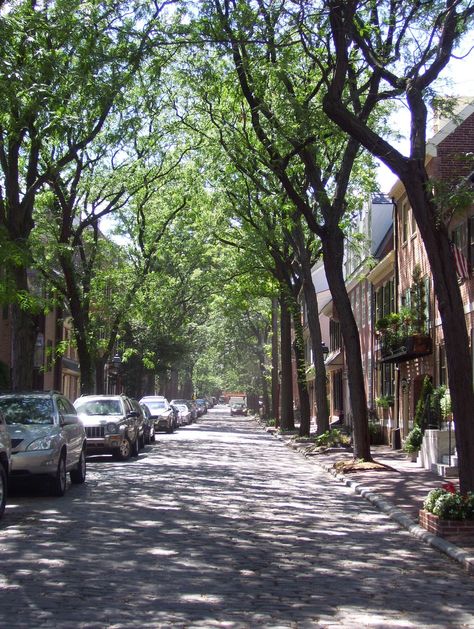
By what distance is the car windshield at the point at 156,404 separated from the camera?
146ft

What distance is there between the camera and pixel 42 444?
14.4 meters

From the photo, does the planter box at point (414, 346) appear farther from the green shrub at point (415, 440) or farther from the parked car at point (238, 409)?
the parked car at point (238, 409)

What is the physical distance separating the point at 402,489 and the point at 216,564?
26.5ft

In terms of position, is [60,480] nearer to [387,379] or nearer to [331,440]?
[331,440]

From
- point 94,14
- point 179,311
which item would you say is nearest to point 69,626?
point 94,14

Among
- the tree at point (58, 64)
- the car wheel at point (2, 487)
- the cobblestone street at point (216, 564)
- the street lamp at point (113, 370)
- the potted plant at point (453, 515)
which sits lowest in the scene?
the cobblestone street at point (216, 564)

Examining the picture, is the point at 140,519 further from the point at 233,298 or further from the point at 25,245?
the point at 233,298

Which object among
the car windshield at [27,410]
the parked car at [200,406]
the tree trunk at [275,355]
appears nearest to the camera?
the car windshield at [27,410]

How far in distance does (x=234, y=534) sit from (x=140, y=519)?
1.68 m

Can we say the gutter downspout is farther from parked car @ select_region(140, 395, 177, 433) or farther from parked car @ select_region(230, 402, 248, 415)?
parked car @ select_region(230, 402, 248, 415)

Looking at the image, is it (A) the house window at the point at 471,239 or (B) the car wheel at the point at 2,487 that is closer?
(B) the car wheel at the point at 2,487

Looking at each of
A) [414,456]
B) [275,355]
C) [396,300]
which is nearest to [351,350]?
[414,456]

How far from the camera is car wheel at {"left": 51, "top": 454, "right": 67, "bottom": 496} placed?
14.7 meters

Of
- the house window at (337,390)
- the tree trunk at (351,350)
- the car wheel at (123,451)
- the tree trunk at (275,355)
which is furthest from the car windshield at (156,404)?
the tree trunk at (351,350)
